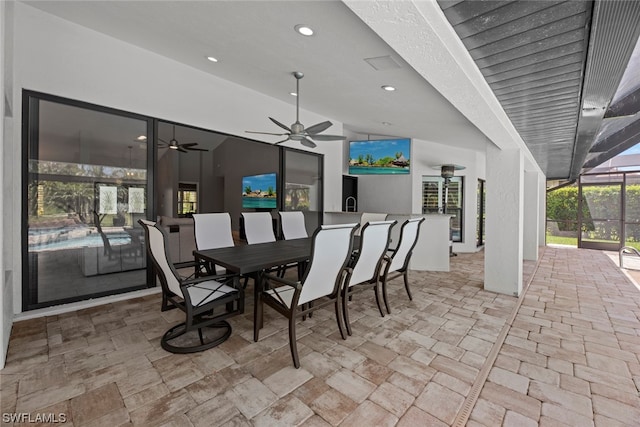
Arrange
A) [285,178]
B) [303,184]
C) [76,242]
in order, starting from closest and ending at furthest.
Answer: [76,242] → [285,178] → [303,184]

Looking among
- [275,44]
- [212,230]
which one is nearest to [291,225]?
[212,230]

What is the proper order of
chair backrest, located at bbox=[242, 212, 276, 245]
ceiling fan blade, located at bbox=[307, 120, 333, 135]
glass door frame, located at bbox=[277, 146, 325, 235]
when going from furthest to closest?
glass door frame, located at bbox=[277, 146, 325, 235]
chair backrest, located at bbox=[242, 212, 276, 245]
ceiling fan blade, located at bbox=[307, 120, 333, 135]

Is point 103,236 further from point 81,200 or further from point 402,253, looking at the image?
point 402,253

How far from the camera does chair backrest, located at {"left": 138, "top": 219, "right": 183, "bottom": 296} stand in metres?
1.91

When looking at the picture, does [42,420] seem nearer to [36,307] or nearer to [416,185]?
[36,307]

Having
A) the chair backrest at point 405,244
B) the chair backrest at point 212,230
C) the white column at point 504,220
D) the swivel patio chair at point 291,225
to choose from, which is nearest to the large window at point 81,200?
the chair backrest at point 212,230

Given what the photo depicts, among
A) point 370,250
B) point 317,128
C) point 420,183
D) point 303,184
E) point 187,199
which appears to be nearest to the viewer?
point 370,250

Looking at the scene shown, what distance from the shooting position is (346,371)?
1917 mm

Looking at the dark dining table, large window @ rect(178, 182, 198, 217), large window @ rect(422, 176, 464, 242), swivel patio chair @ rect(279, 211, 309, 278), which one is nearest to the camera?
the dark dining table

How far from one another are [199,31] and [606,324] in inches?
208

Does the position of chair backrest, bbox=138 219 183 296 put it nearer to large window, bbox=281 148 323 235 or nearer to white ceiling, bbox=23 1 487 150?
white ceiling, bbox=23 1 487 150

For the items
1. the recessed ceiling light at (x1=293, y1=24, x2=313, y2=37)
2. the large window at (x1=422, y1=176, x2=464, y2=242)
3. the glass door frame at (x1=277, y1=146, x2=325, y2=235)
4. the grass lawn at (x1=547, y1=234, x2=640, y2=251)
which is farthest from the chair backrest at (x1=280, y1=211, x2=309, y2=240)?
the grass lawn at (x1=547, y1=234, x2=640, y2=251)

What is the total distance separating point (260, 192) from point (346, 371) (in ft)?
13.0

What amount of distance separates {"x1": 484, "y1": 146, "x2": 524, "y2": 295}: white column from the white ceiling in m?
1.12
